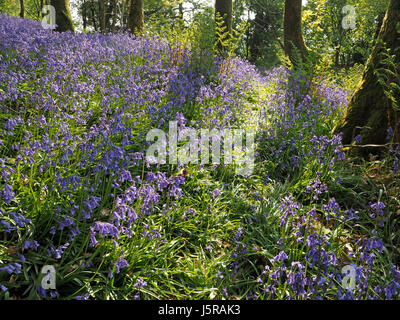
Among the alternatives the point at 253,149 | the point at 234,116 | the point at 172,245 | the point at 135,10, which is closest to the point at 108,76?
the point at 234,116

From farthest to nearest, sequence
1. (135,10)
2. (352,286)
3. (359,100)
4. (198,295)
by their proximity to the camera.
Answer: (135,10)
(359,100)
(198,295)
(352,286)

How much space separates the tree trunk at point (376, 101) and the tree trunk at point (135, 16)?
8239 mm

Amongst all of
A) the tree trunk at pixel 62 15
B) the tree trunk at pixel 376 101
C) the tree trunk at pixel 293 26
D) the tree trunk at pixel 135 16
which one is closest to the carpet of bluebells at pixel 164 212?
the tree trunk at pixel 376 101

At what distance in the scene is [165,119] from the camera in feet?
14.2

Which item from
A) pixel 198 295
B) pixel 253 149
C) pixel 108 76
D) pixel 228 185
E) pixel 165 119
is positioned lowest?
pixel 198 295

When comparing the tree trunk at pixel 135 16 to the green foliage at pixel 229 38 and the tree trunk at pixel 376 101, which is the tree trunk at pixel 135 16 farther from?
the tree trunk at pixel 376 101

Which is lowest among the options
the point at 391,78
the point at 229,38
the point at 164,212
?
the point at 164,212

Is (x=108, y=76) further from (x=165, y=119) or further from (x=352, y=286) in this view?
(x=352, y=286)

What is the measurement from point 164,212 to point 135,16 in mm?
9701

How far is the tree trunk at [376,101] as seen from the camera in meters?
3.91

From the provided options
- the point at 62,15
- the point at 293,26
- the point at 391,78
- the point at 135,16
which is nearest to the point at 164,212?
the point at 391,78

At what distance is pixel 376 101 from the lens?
13.2ft

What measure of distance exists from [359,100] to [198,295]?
Result: 3.36 meters

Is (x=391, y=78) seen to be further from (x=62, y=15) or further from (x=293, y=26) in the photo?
(x=62, y=15)
